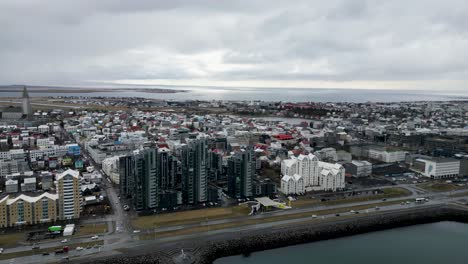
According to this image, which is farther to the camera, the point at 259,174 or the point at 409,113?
the point at 409,113

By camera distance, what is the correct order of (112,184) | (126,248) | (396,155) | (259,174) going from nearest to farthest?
1. (126,248)
2. (112,184)
3. (259,174)
4. (396,155)

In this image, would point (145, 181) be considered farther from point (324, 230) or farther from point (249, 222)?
point (324, 230)

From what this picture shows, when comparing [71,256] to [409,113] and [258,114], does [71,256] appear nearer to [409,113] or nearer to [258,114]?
[258,114]

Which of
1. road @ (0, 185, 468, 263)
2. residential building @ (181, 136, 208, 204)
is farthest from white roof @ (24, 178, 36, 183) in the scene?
residential building @ (181, 136, 208, 204)

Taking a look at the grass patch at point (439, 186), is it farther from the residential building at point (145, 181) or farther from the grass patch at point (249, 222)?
the residential building at point (145, 181)

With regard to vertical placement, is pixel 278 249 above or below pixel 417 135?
below

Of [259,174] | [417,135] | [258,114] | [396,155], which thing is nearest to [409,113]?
[258,114]

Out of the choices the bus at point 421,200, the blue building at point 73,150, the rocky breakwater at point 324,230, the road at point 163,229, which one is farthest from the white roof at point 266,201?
the blue building at point 73,150
